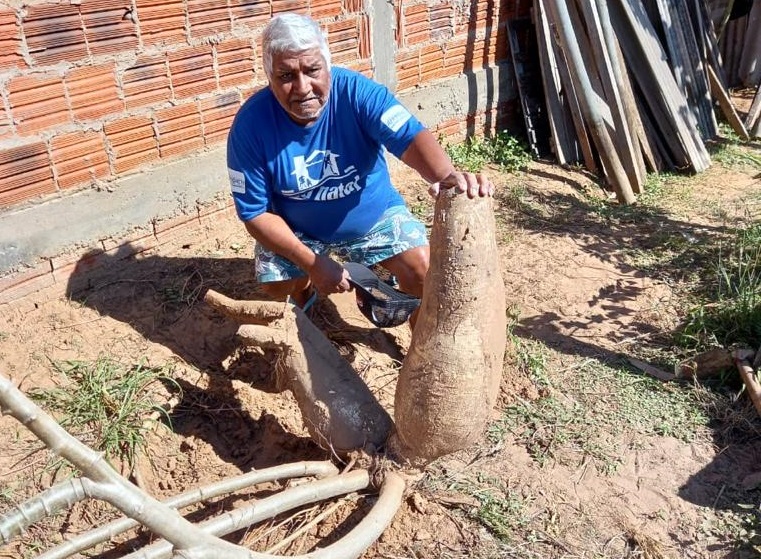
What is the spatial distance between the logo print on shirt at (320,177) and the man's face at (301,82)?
7.0 inches

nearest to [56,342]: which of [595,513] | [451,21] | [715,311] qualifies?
[595,513]

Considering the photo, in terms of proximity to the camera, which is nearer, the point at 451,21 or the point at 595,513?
the point at 595,513

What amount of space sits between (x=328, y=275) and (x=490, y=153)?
124 inches

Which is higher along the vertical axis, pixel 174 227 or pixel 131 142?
pixel 131 142

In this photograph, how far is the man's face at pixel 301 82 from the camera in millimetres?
2502

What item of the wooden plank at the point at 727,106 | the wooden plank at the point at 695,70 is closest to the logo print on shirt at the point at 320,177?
the wooden plank at the point at 695,70

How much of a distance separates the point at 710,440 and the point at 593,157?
10.0 feet

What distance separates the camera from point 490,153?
547cm

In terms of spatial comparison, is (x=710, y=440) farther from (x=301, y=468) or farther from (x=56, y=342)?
(x=56, y=342)

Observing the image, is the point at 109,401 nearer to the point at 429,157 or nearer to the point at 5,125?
the point at 5,125

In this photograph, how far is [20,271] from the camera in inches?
126

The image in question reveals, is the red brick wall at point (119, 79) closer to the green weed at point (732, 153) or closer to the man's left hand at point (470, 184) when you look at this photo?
the man's left hand at point (470, 184)

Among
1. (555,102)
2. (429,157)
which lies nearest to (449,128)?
(555,102)

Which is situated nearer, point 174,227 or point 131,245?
point 131,245
